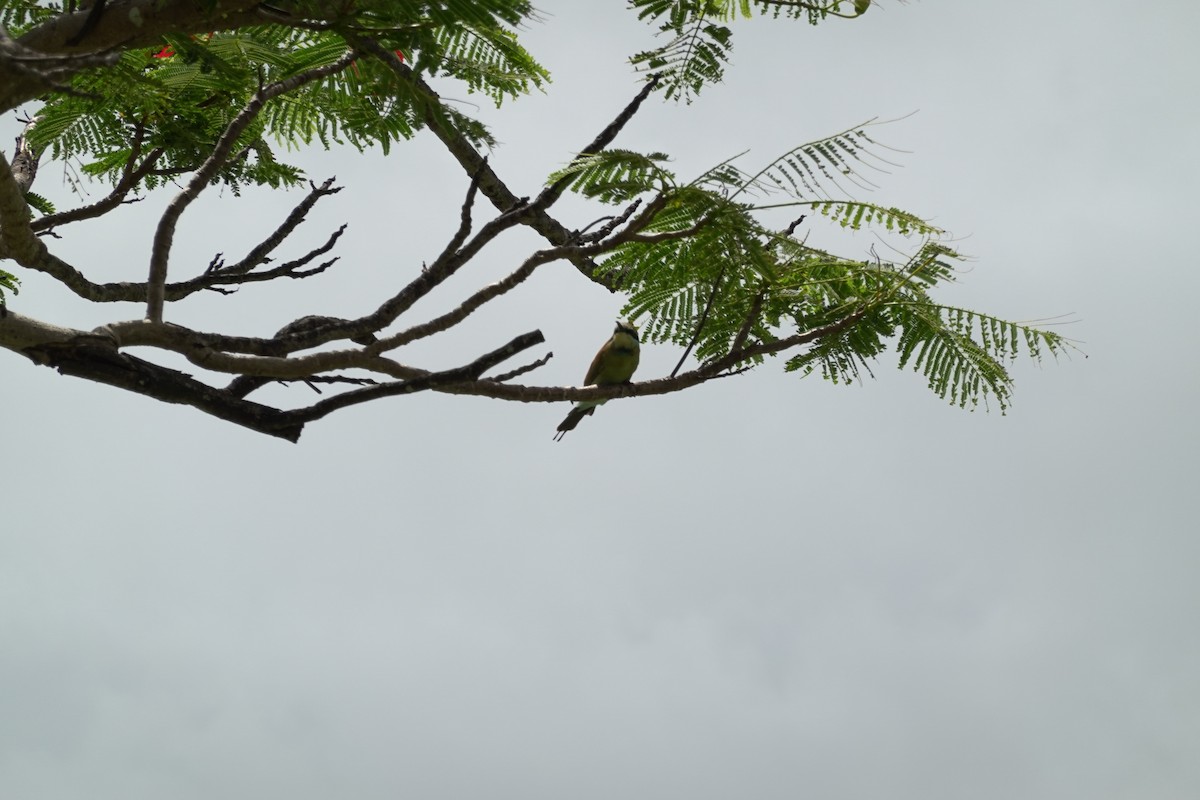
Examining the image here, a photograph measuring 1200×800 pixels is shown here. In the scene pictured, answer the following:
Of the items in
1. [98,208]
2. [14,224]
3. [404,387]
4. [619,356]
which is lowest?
[404,387]

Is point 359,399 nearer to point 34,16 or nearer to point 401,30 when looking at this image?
point 401,30

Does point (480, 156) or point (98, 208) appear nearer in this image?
point (480, 156)

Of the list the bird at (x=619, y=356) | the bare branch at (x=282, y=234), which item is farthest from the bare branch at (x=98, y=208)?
the bird at (x=619, y=356)

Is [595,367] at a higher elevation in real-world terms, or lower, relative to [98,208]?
higher

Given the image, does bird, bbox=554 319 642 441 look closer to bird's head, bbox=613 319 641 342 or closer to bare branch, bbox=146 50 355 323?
bird's head, bbox=613 319 641 342

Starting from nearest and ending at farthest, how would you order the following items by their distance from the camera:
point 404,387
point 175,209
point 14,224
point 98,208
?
1. point 404,387
2. point 175,209
3. point 14,224
4. point 98,208

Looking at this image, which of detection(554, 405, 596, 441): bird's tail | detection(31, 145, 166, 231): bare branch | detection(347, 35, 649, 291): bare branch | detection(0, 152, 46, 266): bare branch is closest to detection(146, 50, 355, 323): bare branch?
detection(347, 35, 649, 291): bare branch

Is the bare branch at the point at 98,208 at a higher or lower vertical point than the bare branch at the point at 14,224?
higher

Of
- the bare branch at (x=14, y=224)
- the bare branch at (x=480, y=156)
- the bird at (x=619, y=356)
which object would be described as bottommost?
the bare branch at (x=14, y=224)

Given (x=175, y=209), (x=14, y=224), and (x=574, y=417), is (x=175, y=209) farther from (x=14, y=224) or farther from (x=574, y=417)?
(x=574, y=417)

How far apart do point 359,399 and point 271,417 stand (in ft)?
1.07

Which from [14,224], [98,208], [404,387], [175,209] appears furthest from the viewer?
[98,208]

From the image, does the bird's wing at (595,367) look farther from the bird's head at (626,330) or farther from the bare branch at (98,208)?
the bare branch at (98,208)

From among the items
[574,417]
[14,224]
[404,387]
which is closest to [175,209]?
[14,224]
